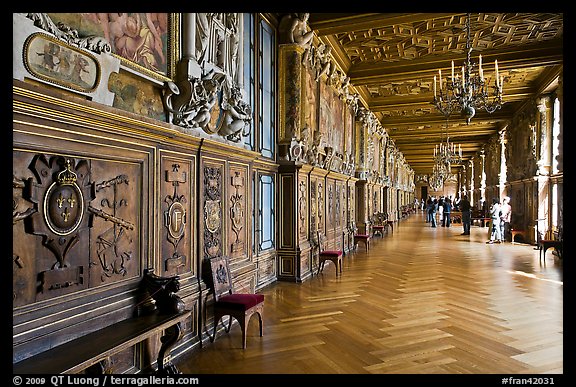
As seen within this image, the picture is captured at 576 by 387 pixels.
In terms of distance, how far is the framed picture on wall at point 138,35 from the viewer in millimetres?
2768

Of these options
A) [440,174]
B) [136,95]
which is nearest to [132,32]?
[136,95]

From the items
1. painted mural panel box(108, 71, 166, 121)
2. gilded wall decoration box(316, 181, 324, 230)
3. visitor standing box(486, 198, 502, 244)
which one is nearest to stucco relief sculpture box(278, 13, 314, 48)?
gilded wall decoration box(316, 181, 324, 230)

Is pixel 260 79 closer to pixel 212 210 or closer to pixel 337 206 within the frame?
pixel 212 210

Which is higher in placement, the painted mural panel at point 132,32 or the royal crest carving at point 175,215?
the painted mural panel at point 132,32

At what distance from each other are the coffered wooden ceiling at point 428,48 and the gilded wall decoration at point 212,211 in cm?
478

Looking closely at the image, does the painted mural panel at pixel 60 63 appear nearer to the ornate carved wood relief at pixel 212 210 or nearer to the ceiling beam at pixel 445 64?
the ornate carved wood relief at pixel 212 210

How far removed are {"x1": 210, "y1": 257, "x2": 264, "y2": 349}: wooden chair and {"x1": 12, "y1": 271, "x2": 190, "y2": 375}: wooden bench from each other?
0.78m

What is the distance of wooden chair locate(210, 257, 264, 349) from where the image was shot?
3.88 meters

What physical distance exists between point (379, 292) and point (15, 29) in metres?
5.73

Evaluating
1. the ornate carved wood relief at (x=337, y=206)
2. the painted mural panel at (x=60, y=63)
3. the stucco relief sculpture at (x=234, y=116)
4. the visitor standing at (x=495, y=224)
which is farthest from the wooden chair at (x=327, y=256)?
the visitor standing at (x=495, y=224)

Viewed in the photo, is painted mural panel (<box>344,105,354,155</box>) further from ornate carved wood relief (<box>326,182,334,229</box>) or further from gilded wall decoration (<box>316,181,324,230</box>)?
gilded wall decoration (<box>316,181,324,230</box>)

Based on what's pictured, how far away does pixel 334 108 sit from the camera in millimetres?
10047
